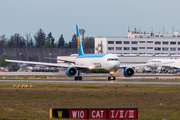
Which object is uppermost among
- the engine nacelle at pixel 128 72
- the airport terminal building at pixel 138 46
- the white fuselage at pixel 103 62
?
the airport terminal building at pixel 138 46

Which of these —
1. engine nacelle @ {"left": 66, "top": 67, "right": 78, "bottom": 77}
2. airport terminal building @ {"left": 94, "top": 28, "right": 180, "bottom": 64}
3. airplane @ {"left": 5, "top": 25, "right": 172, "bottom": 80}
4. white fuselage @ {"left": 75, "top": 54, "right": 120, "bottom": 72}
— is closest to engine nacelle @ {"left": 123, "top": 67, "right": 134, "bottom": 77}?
airplane @ {"left": 5, "top": 25, "right": 172, "bottom": 80}

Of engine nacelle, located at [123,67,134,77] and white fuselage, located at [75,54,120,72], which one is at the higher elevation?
white fuselage, located at [75,54,120,72]

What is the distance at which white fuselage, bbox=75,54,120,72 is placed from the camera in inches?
2097

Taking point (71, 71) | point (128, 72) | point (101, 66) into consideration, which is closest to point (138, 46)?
point (128, 72)

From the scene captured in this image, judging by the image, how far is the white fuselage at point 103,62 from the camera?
175ft

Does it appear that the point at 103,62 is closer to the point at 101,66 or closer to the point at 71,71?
the point at 101,66

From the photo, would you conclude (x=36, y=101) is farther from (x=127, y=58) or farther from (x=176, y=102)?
(x=127, y=58)

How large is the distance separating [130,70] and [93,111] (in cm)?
4188

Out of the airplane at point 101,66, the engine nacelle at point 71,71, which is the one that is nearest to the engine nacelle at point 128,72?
the airplane at point 101,66

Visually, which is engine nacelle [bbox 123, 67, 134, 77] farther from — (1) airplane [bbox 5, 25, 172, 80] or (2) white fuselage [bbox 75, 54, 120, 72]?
(2) white fuselage [bbox 75, 54, 120, 72]

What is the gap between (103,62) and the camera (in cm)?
5441

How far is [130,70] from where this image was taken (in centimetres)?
5550

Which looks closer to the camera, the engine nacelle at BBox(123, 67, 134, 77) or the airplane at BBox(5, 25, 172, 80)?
the airplane at BBox(5, 25, 172, 80)

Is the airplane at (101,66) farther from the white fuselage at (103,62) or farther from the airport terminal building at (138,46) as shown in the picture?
the airport terminal building at (138,46)
